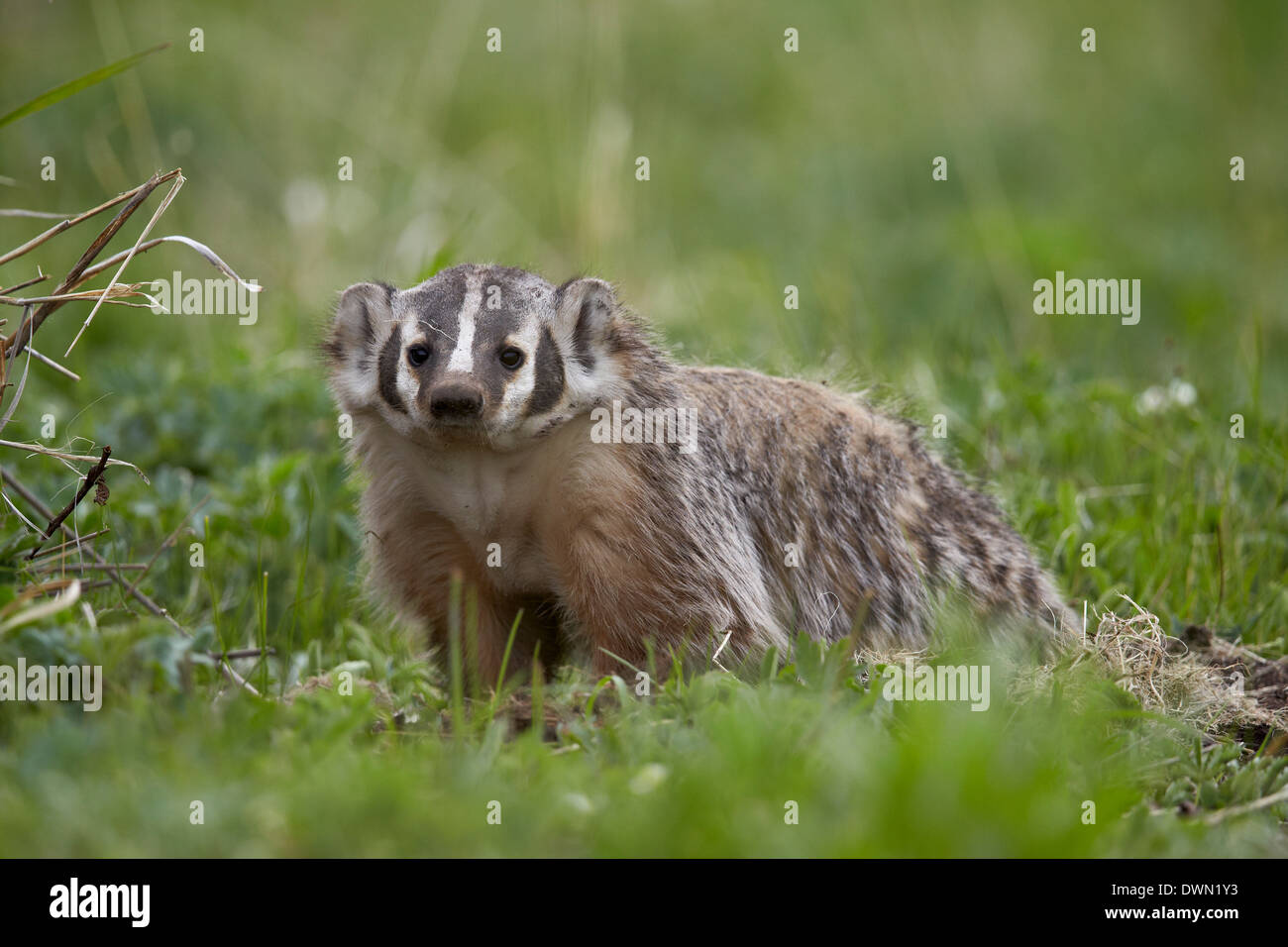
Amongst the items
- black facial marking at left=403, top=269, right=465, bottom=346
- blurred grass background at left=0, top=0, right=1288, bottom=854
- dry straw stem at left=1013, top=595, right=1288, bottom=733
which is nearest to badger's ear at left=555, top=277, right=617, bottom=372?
black facial marking at left=403, top=269, right=465, bottom=346

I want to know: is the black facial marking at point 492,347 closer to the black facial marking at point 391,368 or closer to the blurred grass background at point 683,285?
the black facial marking at point 391,368

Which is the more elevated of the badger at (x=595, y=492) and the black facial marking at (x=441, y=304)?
the black facial marking at (x=441, y=304)

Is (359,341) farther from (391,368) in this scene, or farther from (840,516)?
(840,516)

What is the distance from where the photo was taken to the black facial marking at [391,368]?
3.88 meters

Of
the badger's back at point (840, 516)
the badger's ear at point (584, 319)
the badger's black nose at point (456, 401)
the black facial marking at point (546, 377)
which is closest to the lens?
the badger's black nose at point (456, 401)

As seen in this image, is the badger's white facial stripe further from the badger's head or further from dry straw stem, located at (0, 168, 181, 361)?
dry straw stem, located at (0, 168, 181, 361)

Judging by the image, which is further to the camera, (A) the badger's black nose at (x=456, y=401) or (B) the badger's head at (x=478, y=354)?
(B) the badger's head at (x=478, y=354)

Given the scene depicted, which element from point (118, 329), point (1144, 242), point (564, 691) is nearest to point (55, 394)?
point (118, 329)

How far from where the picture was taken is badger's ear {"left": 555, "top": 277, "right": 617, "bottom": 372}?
13.1 ft

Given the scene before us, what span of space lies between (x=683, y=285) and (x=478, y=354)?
4.72m

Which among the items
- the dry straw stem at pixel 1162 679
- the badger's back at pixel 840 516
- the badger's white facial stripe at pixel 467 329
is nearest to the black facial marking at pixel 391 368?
the badger's white facial stripe at pixel 467 329

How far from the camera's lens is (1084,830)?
8.77ft

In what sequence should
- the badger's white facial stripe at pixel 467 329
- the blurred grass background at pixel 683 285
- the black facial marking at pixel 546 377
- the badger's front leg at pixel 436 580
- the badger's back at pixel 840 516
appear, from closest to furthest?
1. the blurred grass background at pixel 683 285
2. the badger's white facial stripe at pixel 467 329
3. the black facial marking at pixel 546 377
4. the badger's front leg at pixel 436 580
5. the badger's back at pixel 840 516
